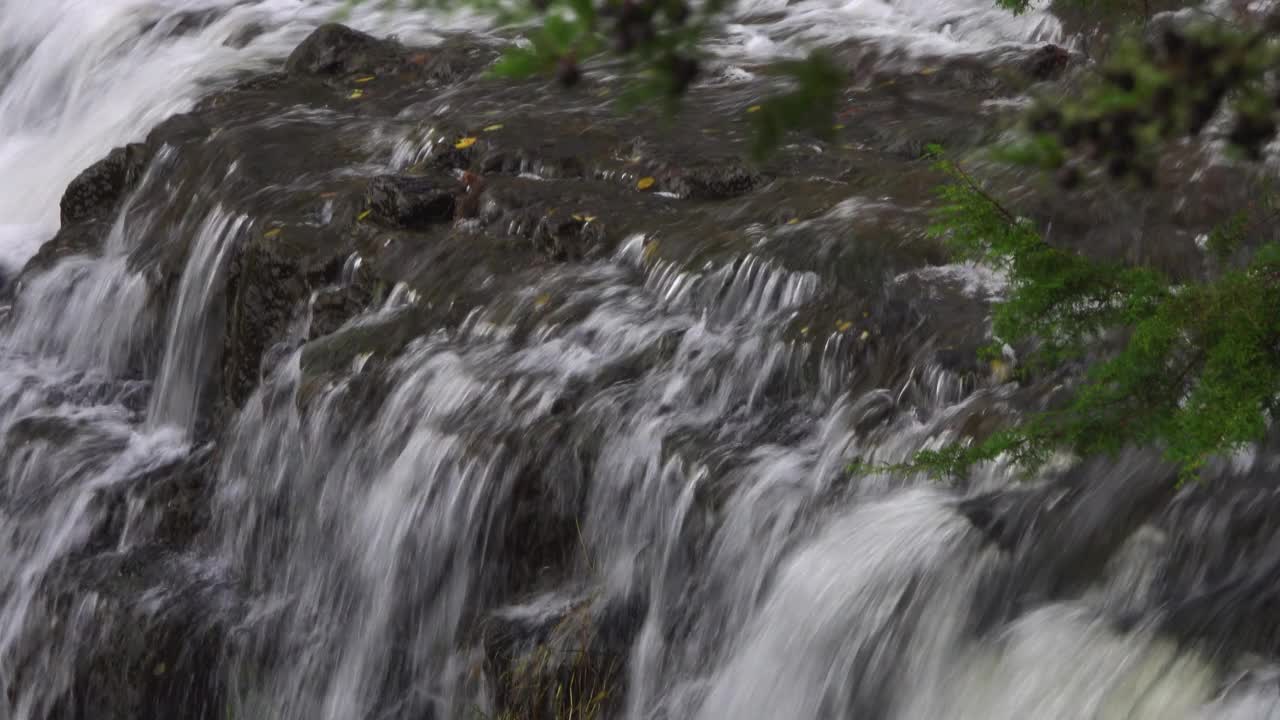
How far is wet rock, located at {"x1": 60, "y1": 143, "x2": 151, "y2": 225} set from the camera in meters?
9.06

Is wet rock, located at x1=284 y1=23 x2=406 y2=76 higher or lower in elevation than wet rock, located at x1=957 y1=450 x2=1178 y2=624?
lower

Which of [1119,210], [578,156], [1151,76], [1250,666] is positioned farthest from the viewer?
[578,156]

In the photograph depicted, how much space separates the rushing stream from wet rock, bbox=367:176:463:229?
30cm

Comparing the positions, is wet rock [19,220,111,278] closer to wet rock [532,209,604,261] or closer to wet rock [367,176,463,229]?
wet rock [367,176,463,229]

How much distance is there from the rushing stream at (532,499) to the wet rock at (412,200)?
0.98ft

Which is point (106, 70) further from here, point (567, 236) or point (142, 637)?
point (142, 637)

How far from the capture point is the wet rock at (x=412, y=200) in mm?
7293

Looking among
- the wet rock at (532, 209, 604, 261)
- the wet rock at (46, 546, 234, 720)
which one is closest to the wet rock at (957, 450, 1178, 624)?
the wet rock at (532, 209, 604, 261)

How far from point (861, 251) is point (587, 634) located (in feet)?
5.58

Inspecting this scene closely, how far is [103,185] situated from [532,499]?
453cm

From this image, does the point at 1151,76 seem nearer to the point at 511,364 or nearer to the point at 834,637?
the point at 834,637

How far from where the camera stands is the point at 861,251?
6.06 meters

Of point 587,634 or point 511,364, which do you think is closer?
point 587,634

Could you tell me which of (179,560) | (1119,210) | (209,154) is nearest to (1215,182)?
(1119,210)
